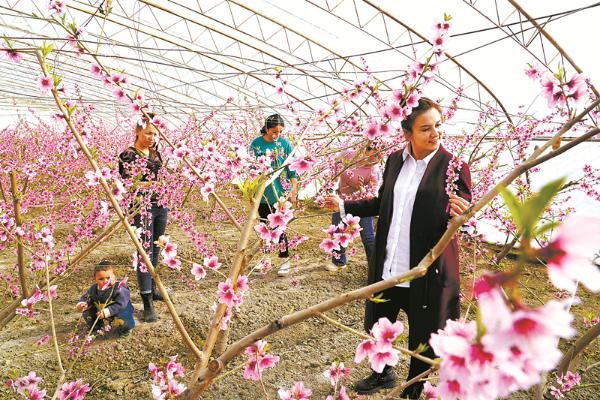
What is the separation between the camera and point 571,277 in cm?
38

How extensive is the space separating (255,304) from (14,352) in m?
2.02

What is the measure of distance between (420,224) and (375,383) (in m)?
1.27

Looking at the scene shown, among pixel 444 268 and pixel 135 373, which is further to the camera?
pixel 135 373

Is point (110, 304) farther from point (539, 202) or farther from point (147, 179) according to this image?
point (539, 202)

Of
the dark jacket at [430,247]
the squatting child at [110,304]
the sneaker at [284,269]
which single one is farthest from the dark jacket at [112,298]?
the dark jacket at [430,247]

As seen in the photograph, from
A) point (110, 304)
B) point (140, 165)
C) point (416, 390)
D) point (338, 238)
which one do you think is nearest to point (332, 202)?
point (338, 238)

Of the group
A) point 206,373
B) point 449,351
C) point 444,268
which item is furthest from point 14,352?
point 449,351

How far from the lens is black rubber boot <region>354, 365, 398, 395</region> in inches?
101

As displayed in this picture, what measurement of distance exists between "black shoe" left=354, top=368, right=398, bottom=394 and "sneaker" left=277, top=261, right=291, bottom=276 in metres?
2.23

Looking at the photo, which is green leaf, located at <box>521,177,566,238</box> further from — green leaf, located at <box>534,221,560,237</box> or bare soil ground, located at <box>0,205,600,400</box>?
bare soil ground, located at <box>0,205,600,400</box>

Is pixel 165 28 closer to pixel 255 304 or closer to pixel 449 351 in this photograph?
pixel 255 304

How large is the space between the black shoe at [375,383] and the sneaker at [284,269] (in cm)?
223

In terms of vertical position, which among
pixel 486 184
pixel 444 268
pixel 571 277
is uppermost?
pixel 486 184

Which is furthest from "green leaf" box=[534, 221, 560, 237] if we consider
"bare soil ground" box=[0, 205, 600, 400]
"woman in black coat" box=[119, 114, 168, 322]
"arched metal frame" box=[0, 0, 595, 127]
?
"arched metal frame" box=[0, 0, 595, 127]
